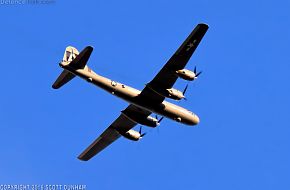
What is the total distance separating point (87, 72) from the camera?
198 ft

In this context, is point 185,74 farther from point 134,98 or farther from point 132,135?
point 132,135

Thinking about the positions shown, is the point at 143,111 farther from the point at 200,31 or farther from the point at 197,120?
the point at 200,31

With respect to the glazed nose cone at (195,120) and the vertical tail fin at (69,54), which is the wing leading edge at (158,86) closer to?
the glazed nose cone at (195,120)

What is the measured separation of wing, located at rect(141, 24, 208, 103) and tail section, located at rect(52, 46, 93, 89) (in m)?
6.16

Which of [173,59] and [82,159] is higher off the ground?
[173,59]

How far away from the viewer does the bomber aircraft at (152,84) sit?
2309 inches

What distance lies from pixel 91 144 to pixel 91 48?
14876 mm

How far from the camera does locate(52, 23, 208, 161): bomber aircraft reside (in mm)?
58656

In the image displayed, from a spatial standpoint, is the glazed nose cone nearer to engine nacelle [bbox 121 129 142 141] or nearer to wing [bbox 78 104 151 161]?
wing [bbox 78 104 151 161]

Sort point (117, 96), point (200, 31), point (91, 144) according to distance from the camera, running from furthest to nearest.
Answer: point (91, 144) < point (117, 96) < point (200, 31)

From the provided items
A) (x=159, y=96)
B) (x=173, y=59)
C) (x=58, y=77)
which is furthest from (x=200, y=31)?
(x=58, y=77)

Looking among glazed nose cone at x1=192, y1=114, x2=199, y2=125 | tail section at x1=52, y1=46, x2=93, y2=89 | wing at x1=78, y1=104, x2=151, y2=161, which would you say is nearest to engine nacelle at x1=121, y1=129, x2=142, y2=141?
wing at x1=78, y1=104, x2=151, y2=161

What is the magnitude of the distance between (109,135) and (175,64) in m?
13.6

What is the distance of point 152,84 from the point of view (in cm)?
6094
